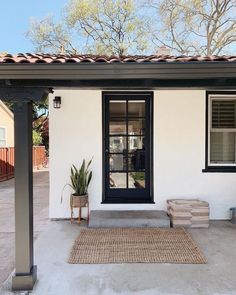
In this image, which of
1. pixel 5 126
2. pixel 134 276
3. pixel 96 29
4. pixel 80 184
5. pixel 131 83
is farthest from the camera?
pixel 96 29

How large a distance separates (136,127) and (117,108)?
53 centimetres

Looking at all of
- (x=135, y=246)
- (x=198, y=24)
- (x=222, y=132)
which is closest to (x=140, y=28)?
(x=198, y=24)

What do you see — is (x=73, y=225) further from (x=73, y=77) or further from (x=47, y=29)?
(x=47, y=29)

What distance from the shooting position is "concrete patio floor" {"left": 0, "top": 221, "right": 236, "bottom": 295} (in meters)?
3.23

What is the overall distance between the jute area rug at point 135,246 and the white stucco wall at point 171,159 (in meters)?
0.92

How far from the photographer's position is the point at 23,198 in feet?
10.7

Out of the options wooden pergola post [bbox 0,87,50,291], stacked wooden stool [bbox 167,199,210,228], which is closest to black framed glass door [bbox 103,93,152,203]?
stacked wooden stool [bbox 167,199,210,228]

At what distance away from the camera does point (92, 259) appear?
402cm

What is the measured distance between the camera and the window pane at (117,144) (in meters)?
6.15

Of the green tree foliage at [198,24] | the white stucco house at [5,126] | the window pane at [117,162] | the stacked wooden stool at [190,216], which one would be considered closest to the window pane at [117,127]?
the window pane at [117,162]

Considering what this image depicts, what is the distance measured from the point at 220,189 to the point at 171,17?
43.3 ft

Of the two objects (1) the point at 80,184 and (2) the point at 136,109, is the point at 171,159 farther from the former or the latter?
(1) the point at 80,184

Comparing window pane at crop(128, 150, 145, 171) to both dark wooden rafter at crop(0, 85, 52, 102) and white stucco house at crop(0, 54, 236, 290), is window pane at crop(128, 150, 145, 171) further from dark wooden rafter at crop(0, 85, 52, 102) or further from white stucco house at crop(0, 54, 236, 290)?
dark wooden rafter at crop(0, 85, 52, 102)

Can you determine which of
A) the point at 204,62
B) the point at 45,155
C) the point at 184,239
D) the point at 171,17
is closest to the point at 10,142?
the point at 45,155
